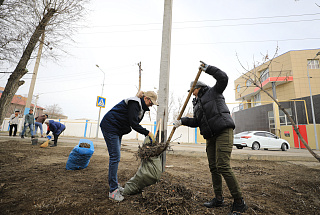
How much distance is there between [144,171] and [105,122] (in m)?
0.89

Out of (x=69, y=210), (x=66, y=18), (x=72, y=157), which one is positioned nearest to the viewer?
(x=69, y=210)

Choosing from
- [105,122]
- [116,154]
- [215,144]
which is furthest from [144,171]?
[215,144]

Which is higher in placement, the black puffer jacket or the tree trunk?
the tree trunk

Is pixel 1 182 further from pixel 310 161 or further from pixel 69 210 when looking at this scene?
pixel 310 161

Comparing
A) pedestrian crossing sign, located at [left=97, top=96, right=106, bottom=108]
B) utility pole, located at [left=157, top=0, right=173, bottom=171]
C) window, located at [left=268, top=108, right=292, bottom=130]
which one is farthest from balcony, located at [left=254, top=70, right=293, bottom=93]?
utility pole, located at [left=157, top=0, right=173, bottom=171]

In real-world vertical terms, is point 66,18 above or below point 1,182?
above

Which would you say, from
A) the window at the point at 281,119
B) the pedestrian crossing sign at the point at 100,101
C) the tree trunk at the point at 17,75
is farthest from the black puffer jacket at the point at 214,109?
the window at the point at 281,119

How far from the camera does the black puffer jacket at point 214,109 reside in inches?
82.4

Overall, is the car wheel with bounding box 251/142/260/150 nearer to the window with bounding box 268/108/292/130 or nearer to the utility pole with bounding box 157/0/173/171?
the window with bounding box 268/108/292/130

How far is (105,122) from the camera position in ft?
7.70

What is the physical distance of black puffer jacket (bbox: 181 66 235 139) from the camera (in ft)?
6.87

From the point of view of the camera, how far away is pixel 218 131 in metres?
2.07

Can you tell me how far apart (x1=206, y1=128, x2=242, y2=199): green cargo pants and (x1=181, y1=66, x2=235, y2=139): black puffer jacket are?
9 cm

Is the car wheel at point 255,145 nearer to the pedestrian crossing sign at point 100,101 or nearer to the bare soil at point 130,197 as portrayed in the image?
the bare soil at point 130,197
